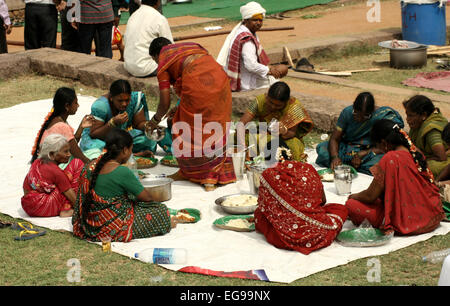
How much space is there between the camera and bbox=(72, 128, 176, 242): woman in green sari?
4945 mm

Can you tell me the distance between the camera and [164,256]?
475 cm

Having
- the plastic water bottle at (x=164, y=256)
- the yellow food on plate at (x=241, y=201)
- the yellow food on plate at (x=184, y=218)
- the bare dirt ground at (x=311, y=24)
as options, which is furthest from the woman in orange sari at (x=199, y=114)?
the bare dirt ground at (x=311, y=24)

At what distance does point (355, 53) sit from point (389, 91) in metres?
2.97

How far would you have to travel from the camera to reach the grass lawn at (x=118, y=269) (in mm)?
4453

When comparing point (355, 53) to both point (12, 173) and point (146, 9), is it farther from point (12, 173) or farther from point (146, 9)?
point (12, 173)

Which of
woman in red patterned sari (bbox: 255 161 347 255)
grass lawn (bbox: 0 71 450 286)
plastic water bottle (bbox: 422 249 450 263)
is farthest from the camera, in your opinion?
woman in red patterned sari (bbox: 255 161 347 255)

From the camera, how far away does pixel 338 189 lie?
5984 millimetres

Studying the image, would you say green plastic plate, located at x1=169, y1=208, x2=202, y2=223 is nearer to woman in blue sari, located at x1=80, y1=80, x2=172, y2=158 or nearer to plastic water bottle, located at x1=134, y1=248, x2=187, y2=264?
plastic water bottle, located at x1=134, y1=248, x2=187, y2=264

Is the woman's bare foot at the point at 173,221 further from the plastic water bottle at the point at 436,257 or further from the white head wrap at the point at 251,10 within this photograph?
the white head wrap at the point at 251,10

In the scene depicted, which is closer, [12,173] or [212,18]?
[12,173]

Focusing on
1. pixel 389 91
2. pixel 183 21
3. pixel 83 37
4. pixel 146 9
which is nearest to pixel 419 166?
pixel 389 91

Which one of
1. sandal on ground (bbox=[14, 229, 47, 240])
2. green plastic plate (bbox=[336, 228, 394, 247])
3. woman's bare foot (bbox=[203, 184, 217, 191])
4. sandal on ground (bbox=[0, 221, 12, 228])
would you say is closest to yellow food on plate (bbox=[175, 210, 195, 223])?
woman's bare foot (bbox=[203, 184, 217, 191])

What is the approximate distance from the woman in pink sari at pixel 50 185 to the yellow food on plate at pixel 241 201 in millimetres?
1176

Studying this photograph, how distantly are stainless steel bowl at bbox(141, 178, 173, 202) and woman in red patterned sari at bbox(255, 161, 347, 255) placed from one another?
1166 mm
